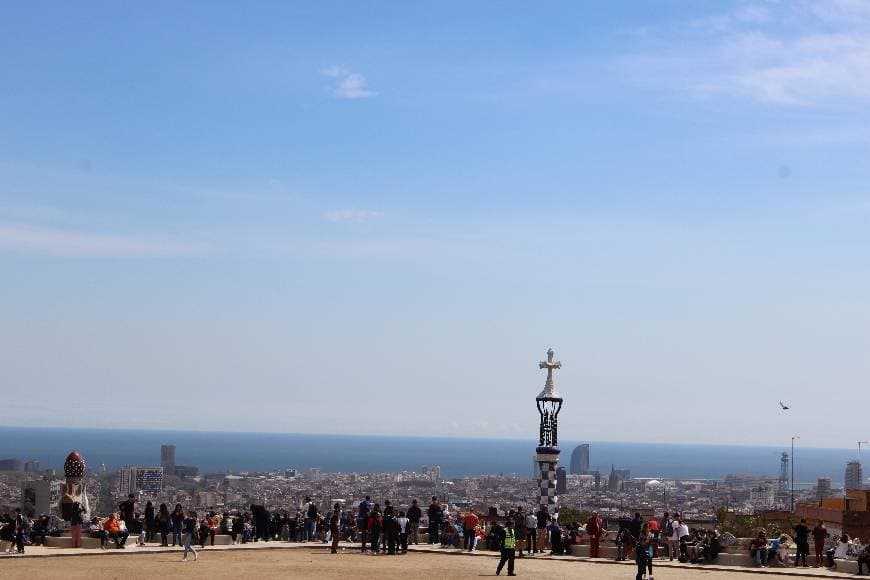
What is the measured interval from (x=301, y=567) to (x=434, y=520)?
23.4ft

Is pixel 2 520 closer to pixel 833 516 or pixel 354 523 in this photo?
pixel 354 523

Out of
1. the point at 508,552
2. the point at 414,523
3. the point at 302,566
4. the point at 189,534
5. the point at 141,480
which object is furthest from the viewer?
the point at 141,480

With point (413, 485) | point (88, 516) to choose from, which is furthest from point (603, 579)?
point (413, 485)

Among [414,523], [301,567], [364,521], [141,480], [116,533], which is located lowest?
[141,480]

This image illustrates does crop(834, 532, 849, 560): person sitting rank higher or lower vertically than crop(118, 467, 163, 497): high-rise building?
higher

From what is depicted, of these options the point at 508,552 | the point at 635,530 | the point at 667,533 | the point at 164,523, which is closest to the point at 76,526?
the point at 164,523

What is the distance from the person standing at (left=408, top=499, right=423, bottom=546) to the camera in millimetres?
35875

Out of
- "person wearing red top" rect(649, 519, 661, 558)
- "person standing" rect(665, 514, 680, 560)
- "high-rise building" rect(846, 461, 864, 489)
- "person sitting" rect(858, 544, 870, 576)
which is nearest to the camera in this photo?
"person sitting" rect(858, 544, 870, 576)

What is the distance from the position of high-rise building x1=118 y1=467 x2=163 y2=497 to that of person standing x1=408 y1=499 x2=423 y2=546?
53.1 metres

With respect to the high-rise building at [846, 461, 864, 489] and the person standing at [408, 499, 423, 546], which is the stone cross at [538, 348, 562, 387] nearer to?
the person standing at [408, 499, 423, 546]

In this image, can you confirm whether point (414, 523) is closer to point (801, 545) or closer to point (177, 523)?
point (177, 523)

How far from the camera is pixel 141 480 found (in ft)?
299

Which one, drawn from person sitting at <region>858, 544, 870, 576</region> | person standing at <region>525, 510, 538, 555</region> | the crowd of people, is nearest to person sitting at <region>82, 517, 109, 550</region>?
the crowd of people

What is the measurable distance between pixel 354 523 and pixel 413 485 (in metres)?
96.6
